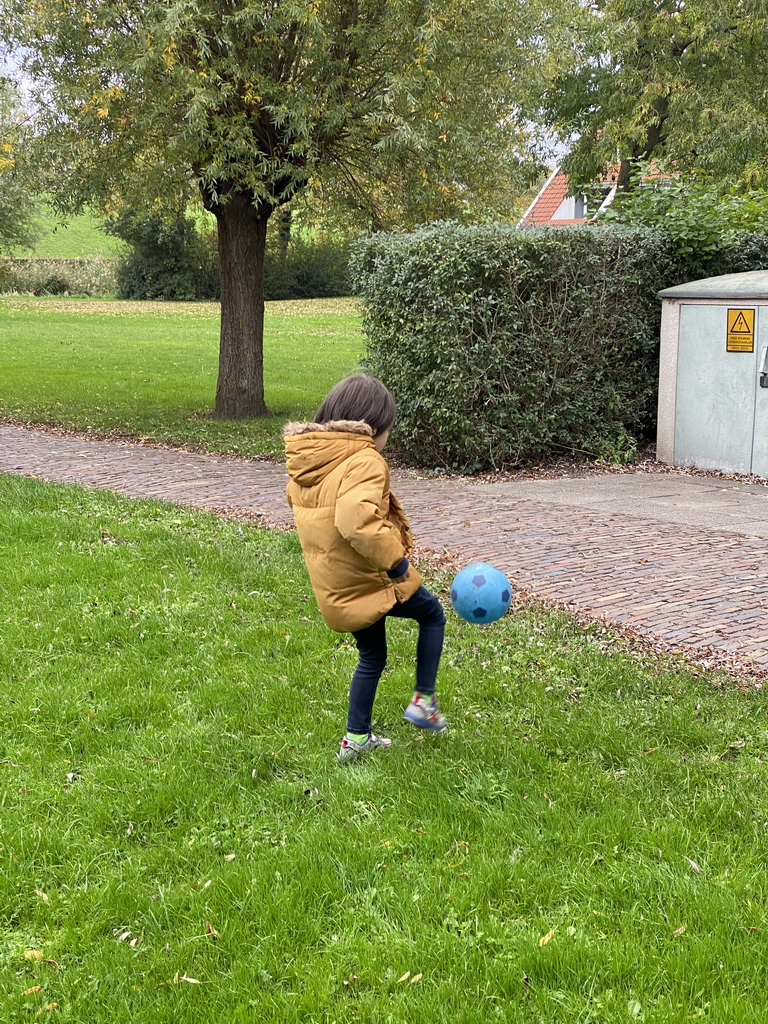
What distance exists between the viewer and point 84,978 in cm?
290

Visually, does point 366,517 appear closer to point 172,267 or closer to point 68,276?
point 172,267

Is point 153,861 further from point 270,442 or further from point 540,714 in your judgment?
point 270,442

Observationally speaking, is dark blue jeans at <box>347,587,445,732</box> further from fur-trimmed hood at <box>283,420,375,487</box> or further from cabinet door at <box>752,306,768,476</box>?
cabinet door at <box>752,306,768,476</box>

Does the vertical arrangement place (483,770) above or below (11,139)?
below

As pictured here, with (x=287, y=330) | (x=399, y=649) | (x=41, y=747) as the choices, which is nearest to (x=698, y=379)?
(x=399, y=649)

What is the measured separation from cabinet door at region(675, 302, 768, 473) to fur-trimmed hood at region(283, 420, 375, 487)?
7122mm

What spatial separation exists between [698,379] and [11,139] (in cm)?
865

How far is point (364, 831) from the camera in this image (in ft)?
11.7

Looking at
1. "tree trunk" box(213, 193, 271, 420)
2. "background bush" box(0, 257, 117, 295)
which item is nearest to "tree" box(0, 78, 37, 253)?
"tree trunk" box(213, 193, 271, 420)

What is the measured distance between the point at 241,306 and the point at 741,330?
6.96 meters

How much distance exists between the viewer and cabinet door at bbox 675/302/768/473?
10047mm

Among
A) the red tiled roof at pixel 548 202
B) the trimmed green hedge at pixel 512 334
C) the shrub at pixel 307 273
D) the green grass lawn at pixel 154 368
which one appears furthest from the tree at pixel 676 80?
the shrub at pixel 307 273

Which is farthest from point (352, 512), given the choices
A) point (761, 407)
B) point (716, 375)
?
point (716, 375)

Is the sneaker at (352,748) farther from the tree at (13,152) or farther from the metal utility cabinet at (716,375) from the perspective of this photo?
the tree at (13,152)
